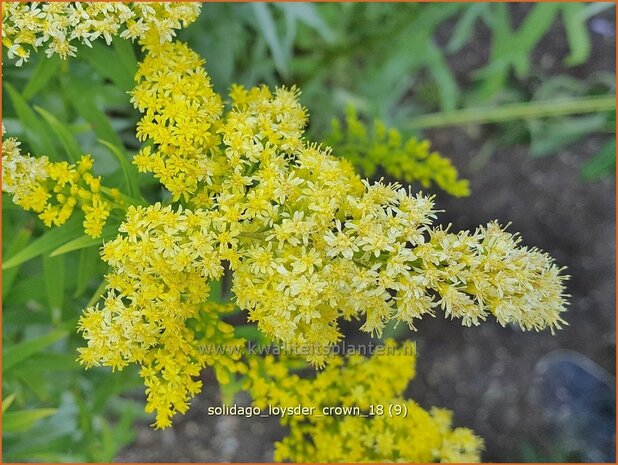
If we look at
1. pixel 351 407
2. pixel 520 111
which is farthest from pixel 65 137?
pixel 520 111

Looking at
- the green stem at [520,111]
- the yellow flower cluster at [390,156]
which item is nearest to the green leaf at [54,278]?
the yellow flower cluster at [390,156]

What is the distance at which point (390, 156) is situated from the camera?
1.57 m

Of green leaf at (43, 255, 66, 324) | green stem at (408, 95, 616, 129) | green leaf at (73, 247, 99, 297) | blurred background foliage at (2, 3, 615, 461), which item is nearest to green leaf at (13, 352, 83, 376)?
blurred background foliage at (2, 3, 615, 461)

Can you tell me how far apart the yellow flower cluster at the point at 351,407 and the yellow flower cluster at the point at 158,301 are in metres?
0.25

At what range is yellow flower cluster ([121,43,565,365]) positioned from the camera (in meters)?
1.06

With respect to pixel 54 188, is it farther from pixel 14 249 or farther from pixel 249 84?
pixel 249 84

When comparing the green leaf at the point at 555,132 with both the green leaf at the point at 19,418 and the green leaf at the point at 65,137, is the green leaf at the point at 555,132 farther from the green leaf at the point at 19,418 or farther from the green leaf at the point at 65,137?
the green leaf at the point at 19,418

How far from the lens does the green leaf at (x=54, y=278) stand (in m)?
1.43

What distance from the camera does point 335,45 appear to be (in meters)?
2.54

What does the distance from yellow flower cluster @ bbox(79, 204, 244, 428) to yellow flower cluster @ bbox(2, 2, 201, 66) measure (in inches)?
14.1

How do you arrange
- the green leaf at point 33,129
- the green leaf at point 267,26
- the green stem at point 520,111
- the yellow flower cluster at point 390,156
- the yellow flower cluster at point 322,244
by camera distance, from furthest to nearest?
the green stem at point 520,111 → the green leaf at point 267,26 → the yellow flower cluster at point 390,156 → the green leaf at point 33,129 → the yellow flower cluster at point 322,244

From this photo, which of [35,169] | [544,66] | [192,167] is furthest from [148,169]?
[544,66]

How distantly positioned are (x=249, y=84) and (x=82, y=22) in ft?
3.46

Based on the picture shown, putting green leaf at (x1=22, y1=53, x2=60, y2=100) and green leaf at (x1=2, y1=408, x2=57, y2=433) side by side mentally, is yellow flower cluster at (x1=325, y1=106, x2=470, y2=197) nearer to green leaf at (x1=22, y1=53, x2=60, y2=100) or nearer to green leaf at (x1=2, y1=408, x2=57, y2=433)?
green leaf at (x1=22, y1=53, x2=60, y2=100)
